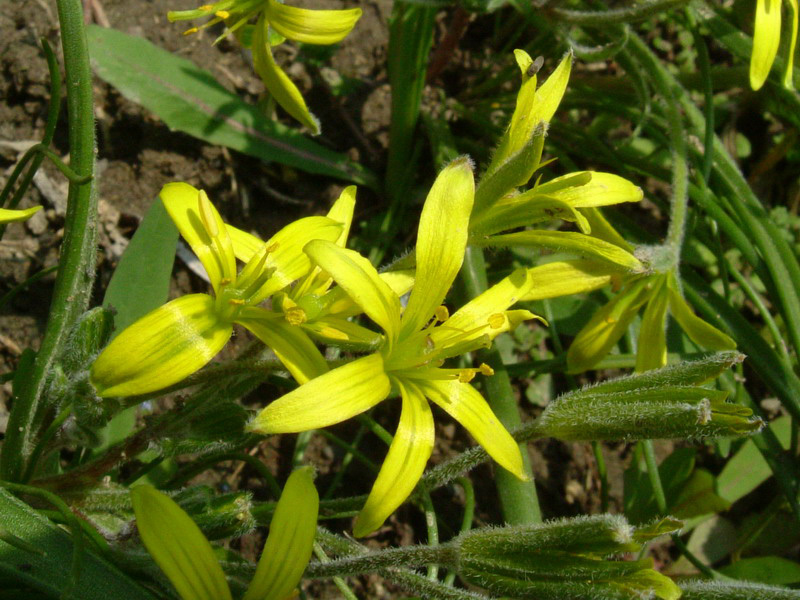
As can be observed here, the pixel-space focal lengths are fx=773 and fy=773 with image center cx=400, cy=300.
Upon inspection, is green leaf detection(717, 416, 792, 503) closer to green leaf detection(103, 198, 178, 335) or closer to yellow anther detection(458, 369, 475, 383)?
yellow anther detection(458, 369, 475, 383)

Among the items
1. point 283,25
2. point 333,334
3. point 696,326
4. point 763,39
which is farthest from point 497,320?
point 763,39

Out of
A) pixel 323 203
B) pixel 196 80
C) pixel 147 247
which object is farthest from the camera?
pixel 323 203

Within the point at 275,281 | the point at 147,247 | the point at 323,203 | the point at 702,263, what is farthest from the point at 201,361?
the point at 702,263

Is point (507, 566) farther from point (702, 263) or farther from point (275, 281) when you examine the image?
point (702, 263)

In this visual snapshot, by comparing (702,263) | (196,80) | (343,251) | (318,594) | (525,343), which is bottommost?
(318,594)

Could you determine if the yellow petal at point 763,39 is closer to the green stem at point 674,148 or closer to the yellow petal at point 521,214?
the green stem at point 674,148

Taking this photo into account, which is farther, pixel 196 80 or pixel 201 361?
pixel 196 80

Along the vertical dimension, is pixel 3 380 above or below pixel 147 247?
below
